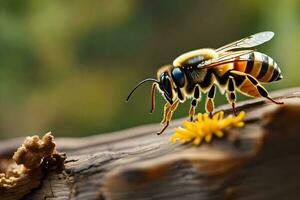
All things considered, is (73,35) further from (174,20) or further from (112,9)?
(174,20)

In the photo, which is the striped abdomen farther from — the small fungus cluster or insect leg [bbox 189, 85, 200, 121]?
the small fungus cluster

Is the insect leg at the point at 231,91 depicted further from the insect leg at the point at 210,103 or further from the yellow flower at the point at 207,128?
the yellow flower at the point at 207,128

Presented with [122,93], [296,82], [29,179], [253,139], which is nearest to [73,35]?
[122,93]

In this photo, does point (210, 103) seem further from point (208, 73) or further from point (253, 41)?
point (253, 41)

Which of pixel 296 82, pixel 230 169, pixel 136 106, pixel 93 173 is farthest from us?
pixel 136 106

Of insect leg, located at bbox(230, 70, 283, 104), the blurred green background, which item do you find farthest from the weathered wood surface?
the blurred green background

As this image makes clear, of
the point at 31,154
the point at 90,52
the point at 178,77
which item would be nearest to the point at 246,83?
the point at 178,77
